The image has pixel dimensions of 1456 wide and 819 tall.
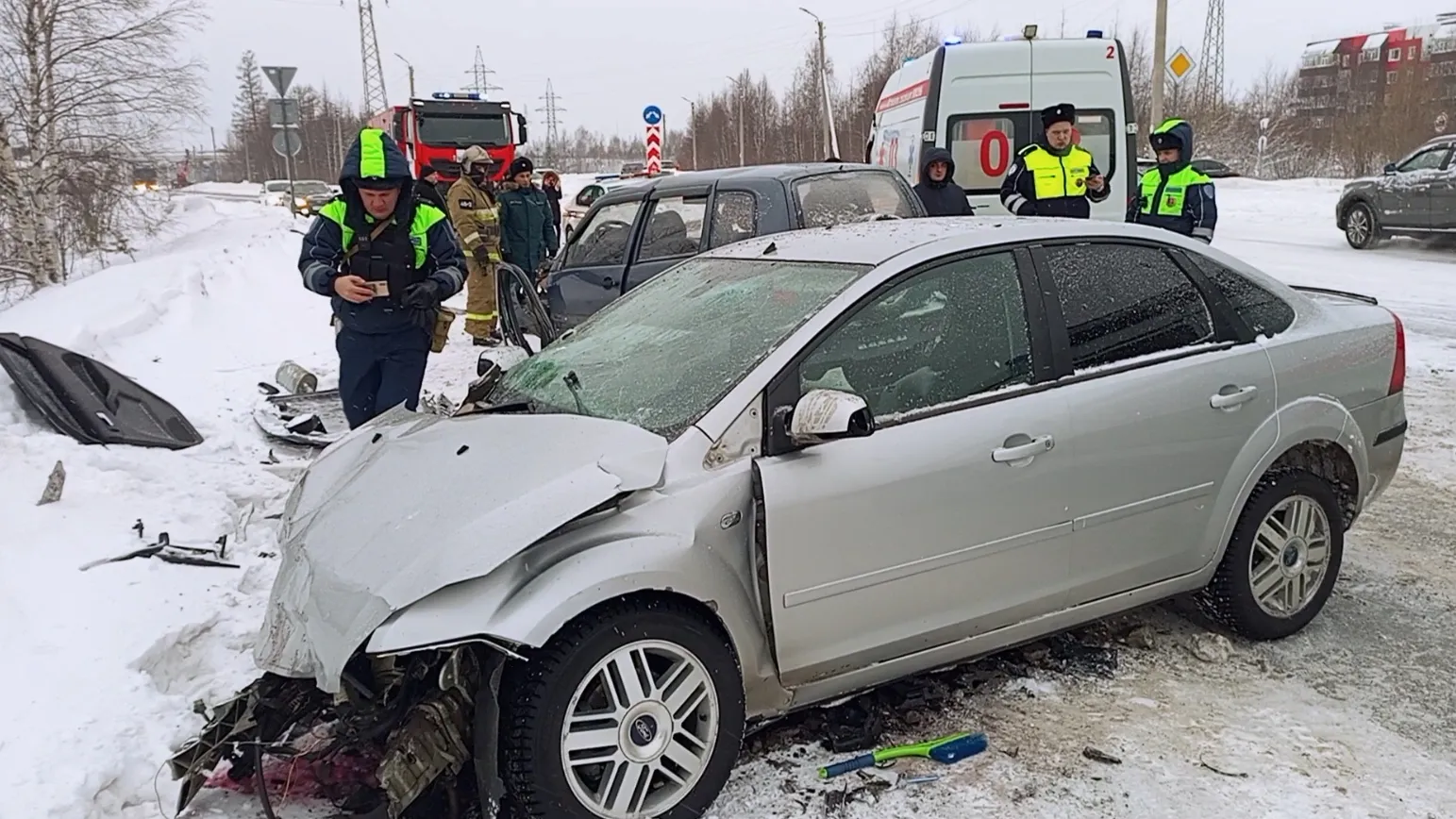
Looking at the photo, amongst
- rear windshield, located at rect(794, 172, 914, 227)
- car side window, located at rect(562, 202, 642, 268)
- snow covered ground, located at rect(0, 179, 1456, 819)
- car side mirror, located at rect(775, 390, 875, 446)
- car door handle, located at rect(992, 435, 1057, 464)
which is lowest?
snow covered ground, located at rect(0, 179, 1456, 819)

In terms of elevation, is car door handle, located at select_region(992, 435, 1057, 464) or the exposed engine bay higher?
car door handle, located at select_region(992, 435, 1057, 464)

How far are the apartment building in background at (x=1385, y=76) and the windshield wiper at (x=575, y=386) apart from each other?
118 feet

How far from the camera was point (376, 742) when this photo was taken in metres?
2.65

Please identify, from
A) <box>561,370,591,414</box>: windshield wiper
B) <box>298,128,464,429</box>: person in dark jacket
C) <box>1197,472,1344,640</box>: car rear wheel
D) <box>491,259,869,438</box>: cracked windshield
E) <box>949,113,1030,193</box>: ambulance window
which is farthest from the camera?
<box>949,113,1030,193</box>: ambulance window

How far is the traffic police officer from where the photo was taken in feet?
33.1

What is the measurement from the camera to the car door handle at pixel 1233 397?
3504 mm

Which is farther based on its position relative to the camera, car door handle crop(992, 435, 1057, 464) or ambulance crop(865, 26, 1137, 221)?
ambulance crop(865, 26, 1137, 221)

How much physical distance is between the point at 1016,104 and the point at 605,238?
13.3 feet

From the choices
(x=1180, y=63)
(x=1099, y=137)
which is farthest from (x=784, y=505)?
(x=1180, y=63)

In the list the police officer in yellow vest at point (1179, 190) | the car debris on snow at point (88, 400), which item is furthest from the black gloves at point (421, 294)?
the police officer in yellow vest at point (1179, 190)

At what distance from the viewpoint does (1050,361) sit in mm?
3277

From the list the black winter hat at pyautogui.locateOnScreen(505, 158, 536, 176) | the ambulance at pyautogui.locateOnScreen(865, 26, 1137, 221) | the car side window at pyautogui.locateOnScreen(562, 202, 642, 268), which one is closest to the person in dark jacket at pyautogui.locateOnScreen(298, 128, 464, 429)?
the car side window at pyautogui.locateOnScreen(562, 202, 642, 268)

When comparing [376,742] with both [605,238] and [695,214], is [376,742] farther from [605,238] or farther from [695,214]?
[605,238]

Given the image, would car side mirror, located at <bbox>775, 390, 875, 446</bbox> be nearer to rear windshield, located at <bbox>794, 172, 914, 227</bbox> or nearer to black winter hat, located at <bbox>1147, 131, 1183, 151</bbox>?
rear windshield, located at <bbox>794, 172, 914, 227</bbox>
